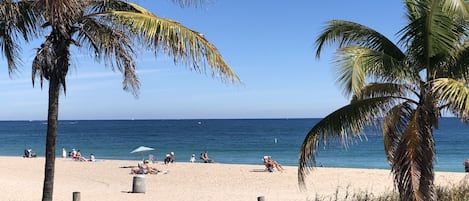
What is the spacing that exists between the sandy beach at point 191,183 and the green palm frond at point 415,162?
15.4 ft

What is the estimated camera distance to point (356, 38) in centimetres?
798

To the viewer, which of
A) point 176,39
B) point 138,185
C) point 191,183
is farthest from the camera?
point 191,183

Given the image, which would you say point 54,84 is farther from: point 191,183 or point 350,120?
point 191,183

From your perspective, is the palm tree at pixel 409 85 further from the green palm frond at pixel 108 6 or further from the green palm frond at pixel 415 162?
the green palm frond at pixel 108 6

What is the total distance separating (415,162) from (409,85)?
141cm

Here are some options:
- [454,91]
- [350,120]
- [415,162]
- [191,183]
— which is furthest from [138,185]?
[454,91]

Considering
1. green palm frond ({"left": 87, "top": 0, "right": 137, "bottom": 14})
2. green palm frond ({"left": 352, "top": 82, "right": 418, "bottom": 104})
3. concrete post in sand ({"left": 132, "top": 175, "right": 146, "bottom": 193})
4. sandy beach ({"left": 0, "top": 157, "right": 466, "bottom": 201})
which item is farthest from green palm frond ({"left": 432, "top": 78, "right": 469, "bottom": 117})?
concrete post in sand ({"left": 132, "top": 175, "right": 146, "bottom": 193})

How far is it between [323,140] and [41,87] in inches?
163

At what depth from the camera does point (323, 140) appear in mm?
7555

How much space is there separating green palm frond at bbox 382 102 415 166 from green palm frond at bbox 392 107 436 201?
0.48m

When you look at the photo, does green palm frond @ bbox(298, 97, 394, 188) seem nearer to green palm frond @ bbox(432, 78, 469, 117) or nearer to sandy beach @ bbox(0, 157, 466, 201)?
green palm frond @ bbox(432, 78, 469, 117)

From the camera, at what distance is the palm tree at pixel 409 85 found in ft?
20.9

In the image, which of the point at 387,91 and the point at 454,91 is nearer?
the point at 454,91

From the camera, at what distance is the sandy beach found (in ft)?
49.9
